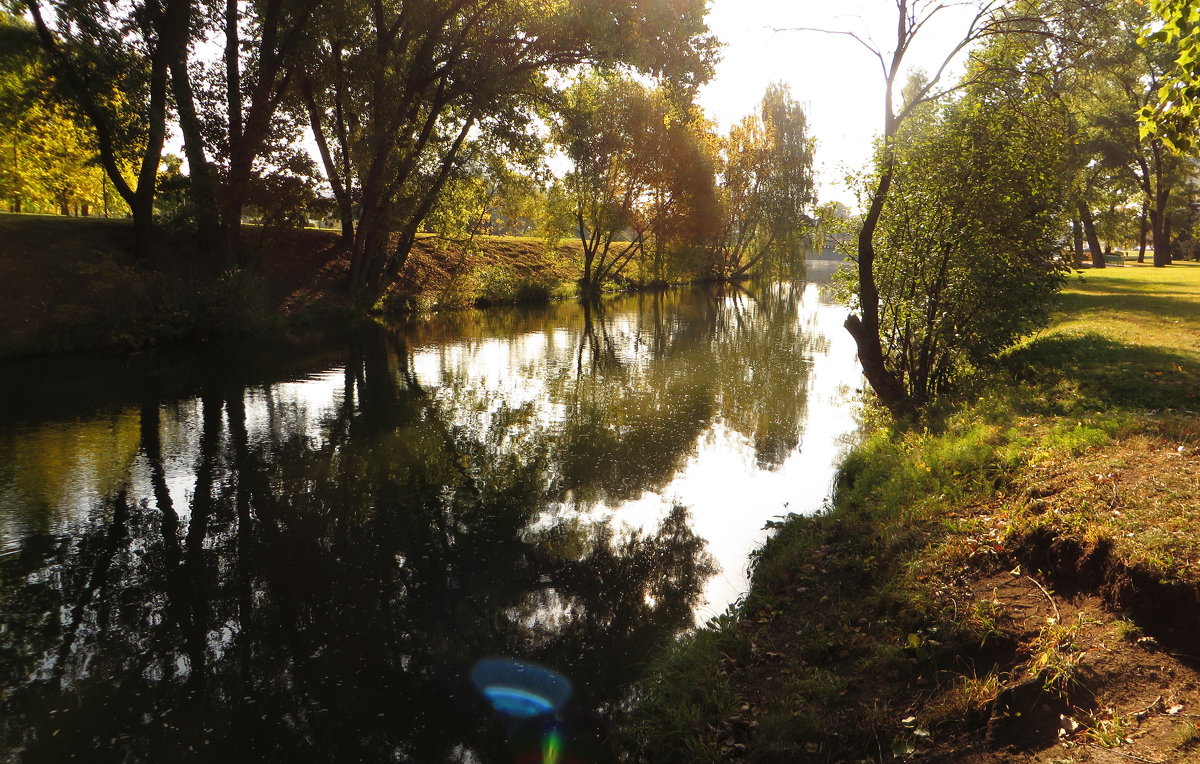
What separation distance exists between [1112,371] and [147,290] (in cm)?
2318

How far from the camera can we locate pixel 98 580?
6262 mm

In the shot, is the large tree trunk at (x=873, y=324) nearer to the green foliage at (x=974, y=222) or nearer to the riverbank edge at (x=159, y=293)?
the green foliage at (x=974, y=222)

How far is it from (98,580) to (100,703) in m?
2.17

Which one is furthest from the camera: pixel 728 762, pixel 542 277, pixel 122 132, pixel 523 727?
pixel 542 277

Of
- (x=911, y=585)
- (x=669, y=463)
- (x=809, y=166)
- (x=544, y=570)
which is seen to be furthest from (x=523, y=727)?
(x=809, y=166)

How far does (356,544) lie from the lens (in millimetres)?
7148

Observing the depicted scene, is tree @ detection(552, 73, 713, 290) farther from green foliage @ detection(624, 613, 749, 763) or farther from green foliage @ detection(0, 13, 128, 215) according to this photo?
green foliage @ detection(624, 613, 749, 763)

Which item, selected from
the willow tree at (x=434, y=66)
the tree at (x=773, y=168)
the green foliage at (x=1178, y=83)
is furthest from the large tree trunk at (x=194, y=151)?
the tree at (x=773, y=168)

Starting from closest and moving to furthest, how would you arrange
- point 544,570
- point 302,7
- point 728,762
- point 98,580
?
point 728,762, point 98,580, point 544,570, point 302,7

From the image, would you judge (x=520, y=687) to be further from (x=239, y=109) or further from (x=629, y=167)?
(x=629, y=167)

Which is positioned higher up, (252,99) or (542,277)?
(252,99)

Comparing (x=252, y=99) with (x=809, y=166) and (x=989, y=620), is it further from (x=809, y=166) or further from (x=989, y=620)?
(x=809, y=166)

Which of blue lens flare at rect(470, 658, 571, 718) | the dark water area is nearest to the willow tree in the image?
the dark water area

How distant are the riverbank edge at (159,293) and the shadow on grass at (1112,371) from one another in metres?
21.3
